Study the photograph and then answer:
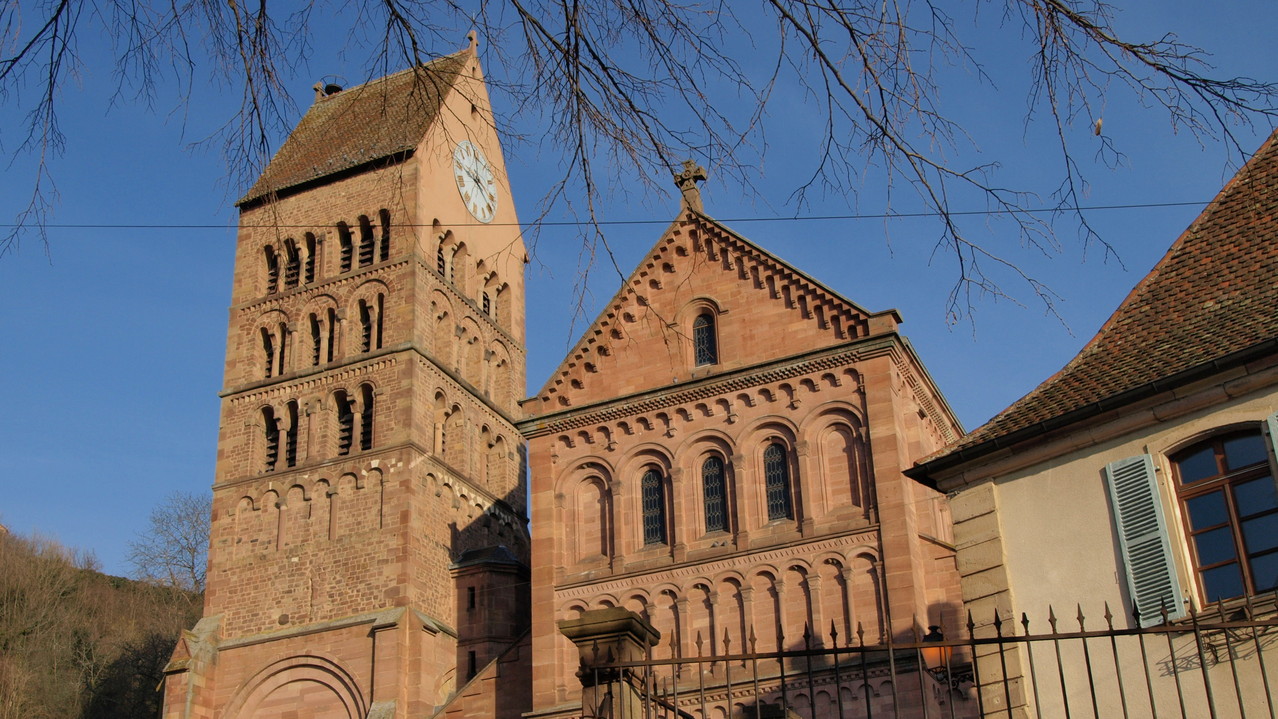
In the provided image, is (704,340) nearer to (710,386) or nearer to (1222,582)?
(710,386)

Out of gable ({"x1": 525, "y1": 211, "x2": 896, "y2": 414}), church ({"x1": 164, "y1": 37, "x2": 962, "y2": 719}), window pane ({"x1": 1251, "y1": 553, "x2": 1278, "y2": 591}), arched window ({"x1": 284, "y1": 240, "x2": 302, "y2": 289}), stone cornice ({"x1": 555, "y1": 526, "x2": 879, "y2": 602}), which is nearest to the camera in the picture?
window pane ({"x1": 1251, "y1": 553, "x2": 1278, "y2": 591})

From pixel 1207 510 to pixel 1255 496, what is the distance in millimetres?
584

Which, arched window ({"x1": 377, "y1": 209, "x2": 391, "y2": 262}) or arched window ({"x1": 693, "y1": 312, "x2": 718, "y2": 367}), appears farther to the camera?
arched window ({"x1": 377, "y1": 209, "x2": 391, "y2": 262})

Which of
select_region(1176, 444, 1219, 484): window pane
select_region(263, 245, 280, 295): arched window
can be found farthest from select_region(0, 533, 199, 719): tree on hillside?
select_region(1176, 444, 1219, 484): window pane

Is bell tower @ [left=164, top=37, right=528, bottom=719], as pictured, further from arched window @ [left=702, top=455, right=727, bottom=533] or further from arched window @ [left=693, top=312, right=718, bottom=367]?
arched window @ [left=702, top=455, right=727, bottom=533]

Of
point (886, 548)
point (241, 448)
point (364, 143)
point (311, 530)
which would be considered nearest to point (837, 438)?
point (886, 548)

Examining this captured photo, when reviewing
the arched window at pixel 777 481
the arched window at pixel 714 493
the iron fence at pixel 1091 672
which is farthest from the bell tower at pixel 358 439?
the iron fence at pixel 1091 672

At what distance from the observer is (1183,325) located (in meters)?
17.3

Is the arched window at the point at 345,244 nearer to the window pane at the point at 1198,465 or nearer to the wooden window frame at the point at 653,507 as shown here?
the wooden window frame at the point at 653,507

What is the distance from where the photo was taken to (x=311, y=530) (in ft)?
121

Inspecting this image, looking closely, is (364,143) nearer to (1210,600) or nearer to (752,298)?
(752,298)

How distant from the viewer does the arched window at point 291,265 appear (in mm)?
42312

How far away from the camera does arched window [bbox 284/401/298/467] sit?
38819 millimetres

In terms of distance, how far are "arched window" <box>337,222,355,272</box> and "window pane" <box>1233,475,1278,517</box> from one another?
30.2 metres
